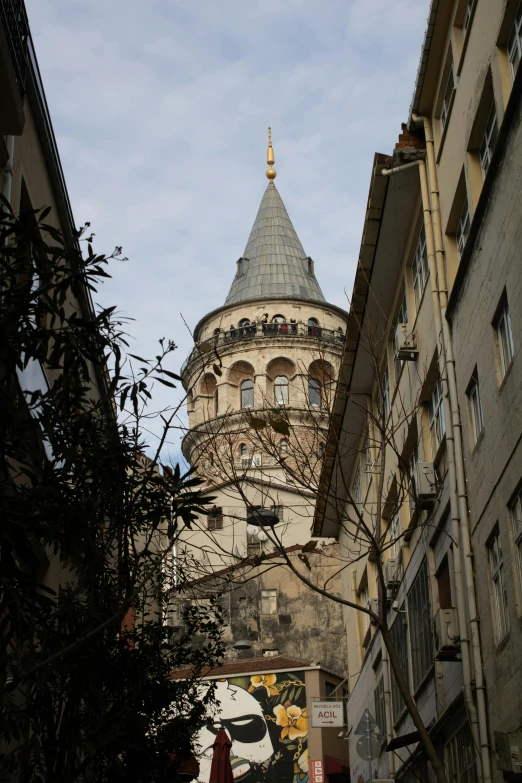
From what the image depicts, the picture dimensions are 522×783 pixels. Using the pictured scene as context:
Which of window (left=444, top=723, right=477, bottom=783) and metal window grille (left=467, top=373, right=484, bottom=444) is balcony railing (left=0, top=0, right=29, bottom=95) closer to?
metal window grille (left=467, top=373, right=484, bottom=444)

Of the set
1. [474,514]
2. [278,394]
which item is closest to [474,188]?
[474,514]

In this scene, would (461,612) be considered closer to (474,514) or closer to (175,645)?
(474,514)

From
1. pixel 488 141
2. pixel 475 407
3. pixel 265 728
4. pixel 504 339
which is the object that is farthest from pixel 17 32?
pixel 265 728

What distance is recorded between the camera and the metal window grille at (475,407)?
1307cm

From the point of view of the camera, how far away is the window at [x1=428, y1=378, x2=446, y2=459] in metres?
15.4

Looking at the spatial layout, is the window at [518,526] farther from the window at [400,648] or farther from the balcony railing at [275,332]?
the balcony railing at [275,332]

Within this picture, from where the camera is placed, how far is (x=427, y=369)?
52.6 ft

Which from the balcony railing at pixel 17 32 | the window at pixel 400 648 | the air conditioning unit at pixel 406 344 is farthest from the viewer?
the window at pixel 400 648

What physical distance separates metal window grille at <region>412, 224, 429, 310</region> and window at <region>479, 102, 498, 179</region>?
297 centimetres

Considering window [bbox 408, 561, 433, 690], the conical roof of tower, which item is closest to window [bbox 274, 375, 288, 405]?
the conical roof of tower

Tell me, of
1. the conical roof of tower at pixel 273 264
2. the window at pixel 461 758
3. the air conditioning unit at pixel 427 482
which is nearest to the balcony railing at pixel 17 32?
the air conditioning unit at pixel 427 482

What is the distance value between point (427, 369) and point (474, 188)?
3.27 metres

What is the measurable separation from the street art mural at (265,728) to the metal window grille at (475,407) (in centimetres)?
2223

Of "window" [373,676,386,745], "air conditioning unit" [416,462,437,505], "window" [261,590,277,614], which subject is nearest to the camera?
"air conditioning unit" [416,462,437,505]
